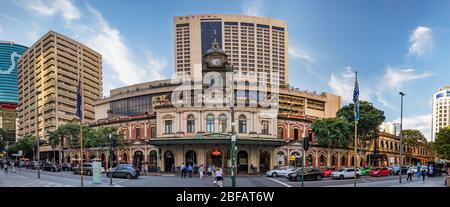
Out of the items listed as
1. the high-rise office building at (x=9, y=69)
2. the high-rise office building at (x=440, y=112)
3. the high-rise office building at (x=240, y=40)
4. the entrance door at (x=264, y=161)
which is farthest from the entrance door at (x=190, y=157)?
the high-rise office building at (x=440, y=112)

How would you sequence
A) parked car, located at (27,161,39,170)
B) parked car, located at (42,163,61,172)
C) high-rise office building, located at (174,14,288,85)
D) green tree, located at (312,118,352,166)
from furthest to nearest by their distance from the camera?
parked car, located at (27,161,39,170) → parked car, located at (42,163,61,172) → green tree, located at (312,118,352,166) → high-rise office building, located at (174,14,288,85)

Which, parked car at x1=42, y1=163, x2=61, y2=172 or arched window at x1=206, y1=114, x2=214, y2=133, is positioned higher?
arched window at x1=206, y1=114, x2=214, y2=133

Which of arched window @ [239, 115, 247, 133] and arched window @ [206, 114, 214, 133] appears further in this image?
arched window @ [206, 114, 214, 133]

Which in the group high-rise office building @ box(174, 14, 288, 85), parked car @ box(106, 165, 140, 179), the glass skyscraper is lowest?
parked car @ box(106, 165, 140, 179)

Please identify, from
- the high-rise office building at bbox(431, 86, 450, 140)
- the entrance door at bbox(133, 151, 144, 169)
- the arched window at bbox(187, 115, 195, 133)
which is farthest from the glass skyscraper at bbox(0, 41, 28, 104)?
the entrance door at bbox(133, 151, 144, 169)

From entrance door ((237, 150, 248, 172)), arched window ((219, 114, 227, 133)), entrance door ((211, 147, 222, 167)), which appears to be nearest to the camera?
entrance door ((211, 147, 222, 167))

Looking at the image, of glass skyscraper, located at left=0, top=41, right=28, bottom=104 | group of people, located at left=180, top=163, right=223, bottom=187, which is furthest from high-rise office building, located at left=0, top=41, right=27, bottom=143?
group of people, located at left=180, top=163, right=223, bottom=187

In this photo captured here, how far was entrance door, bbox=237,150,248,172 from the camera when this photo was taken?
104ft

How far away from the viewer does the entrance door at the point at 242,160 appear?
31.7 m

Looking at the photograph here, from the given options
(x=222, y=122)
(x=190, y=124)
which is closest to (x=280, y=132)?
(x=222, y=122)

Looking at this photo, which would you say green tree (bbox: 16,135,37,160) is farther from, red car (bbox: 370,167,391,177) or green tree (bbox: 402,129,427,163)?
red car (bbox: 370,167,391,177)
